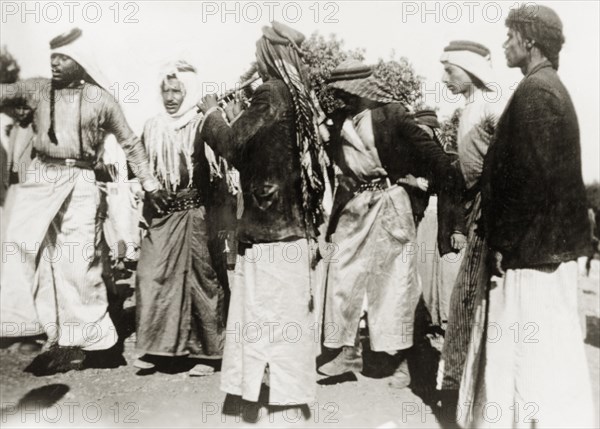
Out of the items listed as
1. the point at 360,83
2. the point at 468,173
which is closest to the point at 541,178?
the point at 468,173

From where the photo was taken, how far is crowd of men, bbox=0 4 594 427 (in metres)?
2.73

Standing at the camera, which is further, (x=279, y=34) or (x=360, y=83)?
(x=360, y=83)

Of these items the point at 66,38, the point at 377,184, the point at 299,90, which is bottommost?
the point at 377,184

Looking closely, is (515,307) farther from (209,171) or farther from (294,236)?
(209,171)

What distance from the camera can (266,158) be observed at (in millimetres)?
3172

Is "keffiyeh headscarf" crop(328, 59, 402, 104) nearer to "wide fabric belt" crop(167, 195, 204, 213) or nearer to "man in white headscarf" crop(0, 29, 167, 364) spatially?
"wide fabric belt" crop(167, 195, 204, 213)

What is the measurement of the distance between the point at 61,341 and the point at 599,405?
3444mm

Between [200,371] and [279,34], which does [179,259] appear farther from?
[279,34]

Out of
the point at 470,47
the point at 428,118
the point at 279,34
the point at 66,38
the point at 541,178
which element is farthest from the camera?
the point at 428,118

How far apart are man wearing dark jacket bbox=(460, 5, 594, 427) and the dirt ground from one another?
547mm

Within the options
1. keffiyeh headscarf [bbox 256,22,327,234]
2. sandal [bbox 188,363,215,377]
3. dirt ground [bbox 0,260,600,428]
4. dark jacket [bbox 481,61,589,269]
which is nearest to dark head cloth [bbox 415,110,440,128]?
keffiyeh headscarf [bbox 256,22,327,234]

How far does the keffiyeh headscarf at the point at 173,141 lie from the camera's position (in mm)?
4133

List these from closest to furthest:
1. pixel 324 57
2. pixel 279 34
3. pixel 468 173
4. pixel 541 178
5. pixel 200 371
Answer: pixel 541 178 → pixel 279 34 → pixel 468 173 → pixel 200 371 → pixel 324 57

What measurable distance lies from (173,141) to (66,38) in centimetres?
94
